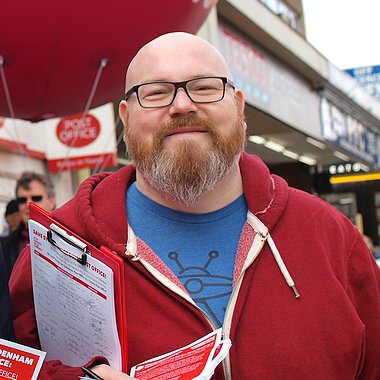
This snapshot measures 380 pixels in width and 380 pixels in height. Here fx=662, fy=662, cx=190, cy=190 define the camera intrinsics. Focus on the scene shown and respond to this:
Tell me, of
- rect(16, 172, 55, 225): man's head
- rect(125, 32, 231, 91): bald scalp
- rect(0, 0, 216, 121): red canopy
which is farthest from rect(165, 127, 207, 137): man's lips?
rect(16, 172, 55, 225): man's head

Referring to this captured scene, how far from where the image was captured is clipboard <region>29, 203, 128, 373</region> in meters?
1.50

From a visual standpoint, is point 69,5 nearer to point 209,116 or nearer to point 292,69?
point 209,116

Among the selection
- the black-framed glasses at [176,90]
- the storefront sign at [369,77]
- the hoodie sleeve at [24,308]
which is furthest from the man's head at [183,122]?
the storefront sign at [369,77]

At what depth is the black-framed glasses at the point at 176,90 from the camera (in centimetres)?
176

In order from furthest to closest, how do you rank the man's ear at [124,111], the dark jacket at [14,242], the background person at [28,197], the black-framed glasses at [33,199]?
1. the black-framed glasses at [33,199]
2. the background person at [28,197]
3. the dark jacket at [14,242]
4. the man's ear at [124,111]

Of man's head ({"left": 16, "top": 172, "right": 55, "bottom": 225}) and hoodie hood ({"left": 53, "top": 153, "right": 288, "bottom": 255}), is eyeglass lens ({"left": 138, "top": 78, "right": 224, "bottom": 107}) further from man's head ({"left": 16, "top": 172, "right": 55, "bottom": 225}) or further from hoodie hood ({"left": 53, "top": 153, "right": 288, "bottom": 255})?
man's head ({"left": 16, "top": 172, "right": 55, "bottom": 225})

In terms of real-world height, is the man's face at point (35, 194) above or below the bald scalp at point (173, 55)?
below

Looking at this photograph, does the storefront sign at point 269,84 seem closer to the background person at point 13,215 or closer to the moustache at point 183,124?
the background person at point 13,215

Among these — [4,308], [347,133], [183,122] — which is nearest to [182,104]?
[183,122]

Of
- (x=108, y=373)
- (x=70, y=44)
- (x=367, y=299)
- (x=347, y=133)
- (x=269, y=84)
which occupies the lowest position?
(x=108, y=373)

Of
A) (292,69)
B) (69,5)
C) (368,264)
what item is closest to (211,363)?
(368,264)

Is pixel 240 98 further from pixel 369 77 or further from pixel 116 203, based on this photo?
pixel 369 77

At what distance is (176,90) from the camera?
1756mm

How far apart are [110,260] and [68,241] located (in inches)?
6.1
